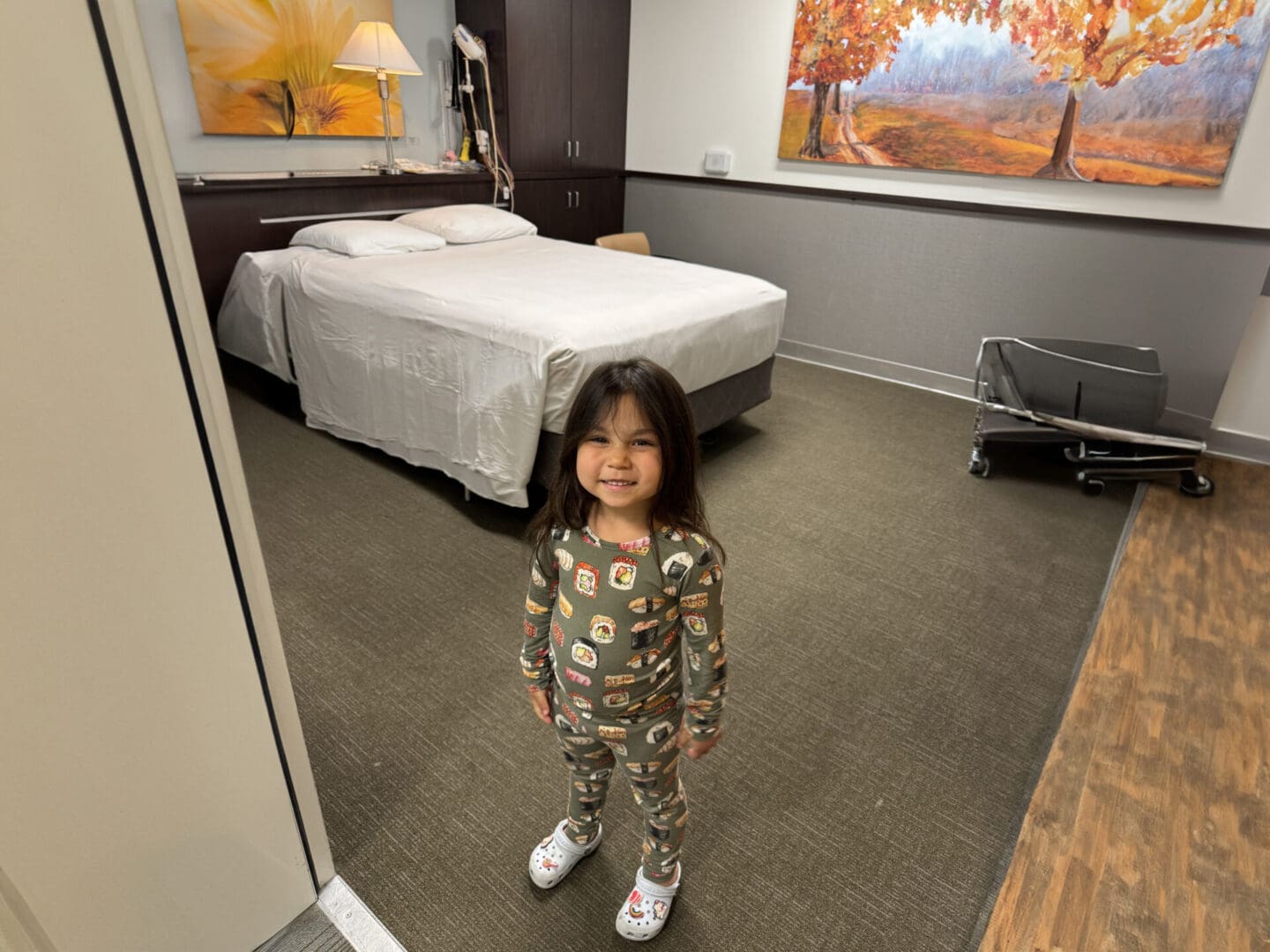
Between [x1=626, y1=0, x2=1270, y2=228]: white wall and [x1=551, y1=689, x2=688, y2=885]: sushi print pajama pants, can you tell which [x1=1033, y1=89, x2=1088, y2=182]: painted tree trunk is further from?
[x1=551, y1=689, x2=688, y2=885]: sushi print pajama pants

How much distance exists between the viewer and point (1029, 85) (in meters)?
3.31

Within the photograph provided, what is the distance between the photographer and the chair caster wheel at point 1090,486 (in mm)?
2871

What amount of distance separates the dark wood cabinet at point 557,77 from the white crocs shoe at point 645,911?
156 inches

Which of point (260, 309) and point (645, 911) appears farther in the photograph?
point (260, 309)

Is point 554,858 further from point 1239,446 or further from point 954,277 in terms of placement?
point 1239,446

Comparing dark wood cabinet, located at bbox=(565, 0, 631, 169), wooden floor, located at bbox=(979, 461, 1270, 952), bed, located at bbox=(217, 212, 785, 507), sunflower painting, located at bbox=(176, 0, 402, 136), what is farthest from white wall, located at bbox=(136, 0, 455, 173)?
wooden floor, located at bbox=(979, 461, 1270, 952)

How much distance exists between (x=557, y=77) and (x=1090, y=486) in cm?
359

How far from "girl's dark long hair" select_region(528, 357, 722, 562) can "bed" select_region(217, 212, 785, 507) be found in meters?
1.24

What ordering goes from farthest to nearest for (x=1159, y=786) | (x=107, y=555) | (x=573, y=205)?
(x=573, y=205)
(x=1159, y=786)
(x=107, y=555)

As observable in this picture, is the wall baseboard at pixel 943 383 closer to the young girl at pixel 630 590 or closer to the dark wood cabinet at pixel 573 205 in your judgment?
the dark wood cabinet at pixel 573 205

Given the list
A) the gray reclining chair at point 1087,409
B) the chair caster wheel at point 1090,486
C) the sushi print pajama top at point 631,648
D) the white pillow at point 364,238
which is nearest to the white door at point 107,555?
the sushi print pajama top at point 631,648

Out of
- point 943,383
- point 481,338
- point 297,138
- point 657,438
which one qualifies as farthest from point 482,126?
point 657,438

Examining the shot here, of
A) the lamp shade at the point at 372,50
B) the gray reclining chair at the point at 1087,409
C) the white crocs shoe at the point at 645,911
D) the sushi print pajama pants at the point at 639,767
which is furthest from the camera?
the lamp shade at the point at 372,50

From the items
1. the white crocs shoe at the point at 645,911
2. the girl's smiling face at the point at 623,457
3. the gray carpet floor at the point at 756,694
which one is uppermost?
Result: the girl's smiling face at the point at 623,457
